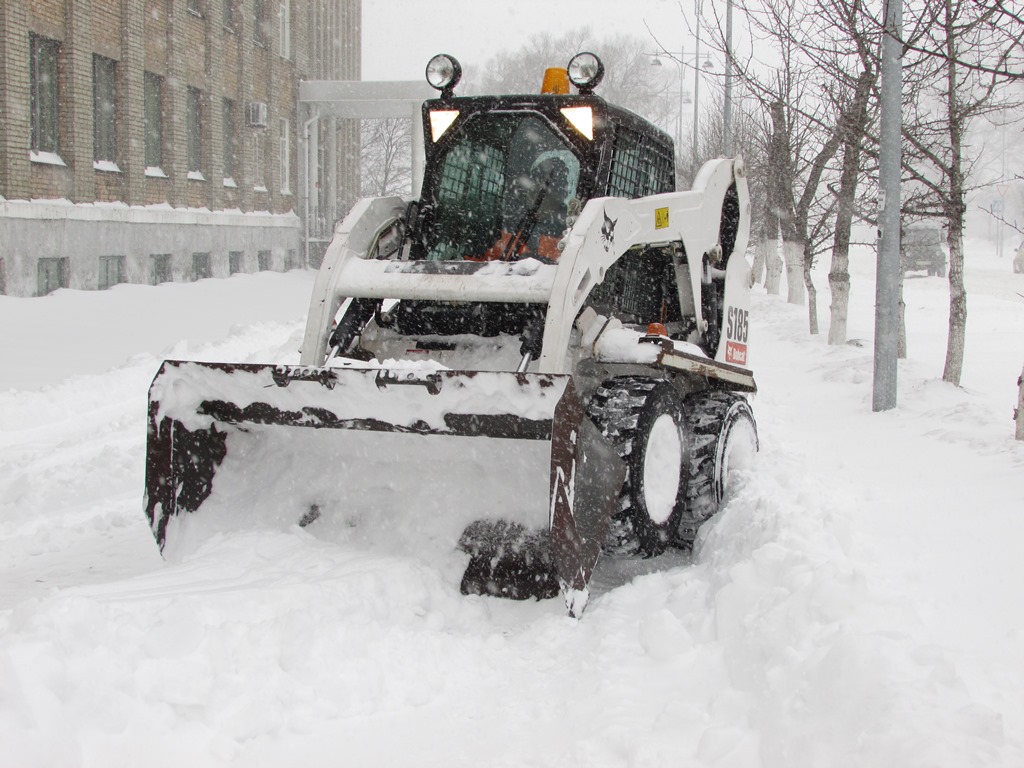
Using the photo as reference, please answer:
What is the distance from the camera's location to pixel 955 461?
6527 mm

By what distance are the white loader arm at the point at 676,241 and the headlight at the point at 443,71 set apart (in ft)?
4.28

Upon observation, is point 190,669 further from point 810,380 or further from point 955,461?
point 810,380

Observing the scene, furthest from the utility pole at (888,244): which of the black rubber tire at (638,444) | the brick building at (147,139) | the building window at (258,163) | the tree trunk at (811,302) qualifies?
the building window at (258,163)

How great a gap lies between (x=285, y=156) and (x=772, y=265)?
13.1 m

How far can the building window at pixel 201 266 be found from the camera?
64.1 ft

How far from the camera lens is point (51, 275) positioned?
1475 cm

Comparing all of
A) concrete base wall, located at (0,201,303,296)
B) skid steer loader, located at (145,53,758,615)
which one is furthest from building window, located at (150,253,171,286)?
skid steer loader, located at (145,53,758,615)

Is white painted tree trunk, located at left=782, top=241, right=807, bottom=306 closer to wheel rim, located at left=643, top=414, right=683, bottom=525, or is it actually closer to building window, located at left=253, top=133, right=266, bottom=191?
building window, located at left=253, top=133, right=266, bottom=191

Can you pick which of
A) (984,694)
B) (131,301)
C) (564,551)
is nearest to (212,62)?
(131,301)

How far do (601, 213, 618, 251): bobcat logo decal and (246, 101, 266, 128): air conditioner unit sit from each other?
58.8 feet

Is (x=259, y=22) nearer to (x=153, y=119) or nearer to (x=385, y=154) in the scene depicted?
(x=153, y=119)

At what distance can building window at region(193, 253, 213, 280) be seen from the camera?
19.5m

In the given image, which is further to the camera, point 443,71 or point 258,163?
point 258,163

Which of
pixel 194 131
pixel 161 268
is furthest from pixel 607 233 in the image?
pixel 194 131
